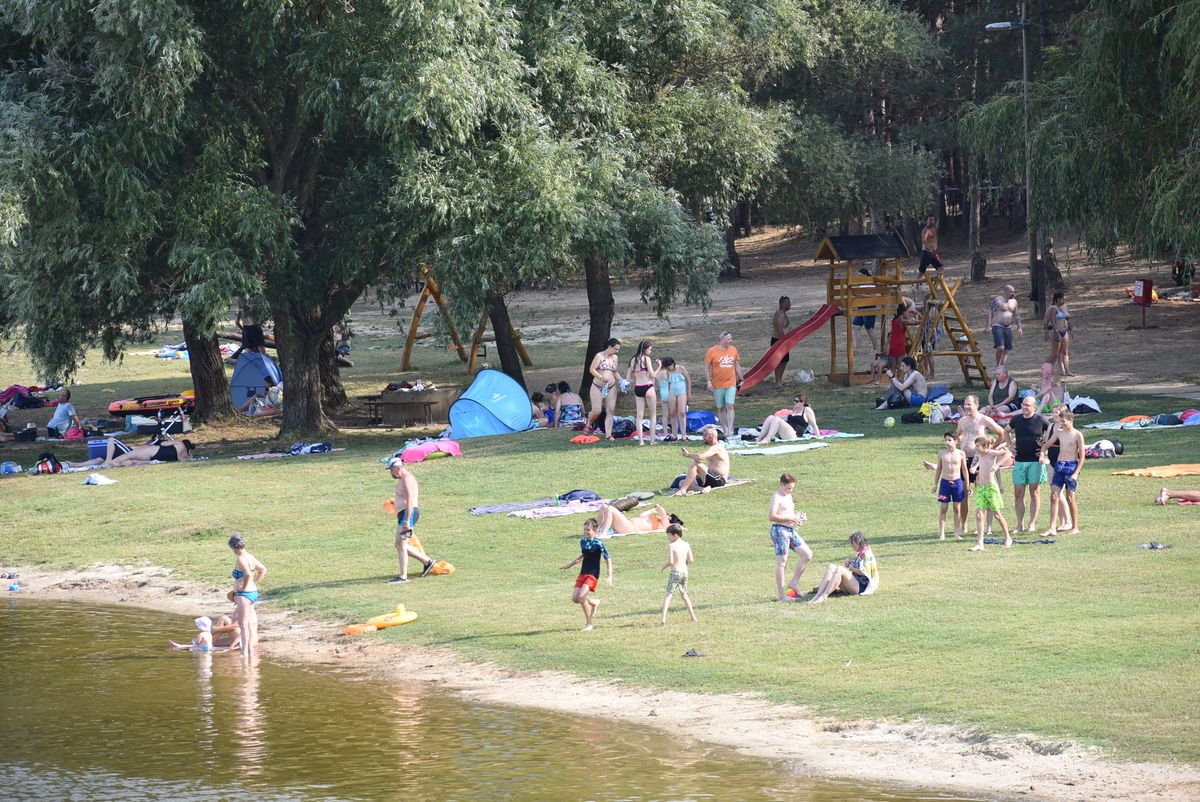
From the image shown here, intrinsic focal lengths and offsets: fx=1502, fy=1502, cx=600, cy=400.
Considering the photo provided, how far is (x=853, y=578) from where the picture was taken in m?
16.1

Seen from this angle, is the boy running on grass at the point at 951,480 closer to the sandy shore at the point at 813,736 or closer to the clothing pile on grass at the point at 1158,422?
the sandy shore at the point at 813,736

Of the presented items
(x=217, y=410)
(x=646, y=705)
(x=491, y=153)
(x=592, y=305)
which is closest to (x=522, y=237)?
(x=491, y=153)

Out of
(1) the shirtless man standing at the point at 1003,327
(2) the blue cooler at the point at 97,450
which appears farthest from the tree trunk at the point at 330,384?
(1) the shirtless man standing at the point at 1003,327

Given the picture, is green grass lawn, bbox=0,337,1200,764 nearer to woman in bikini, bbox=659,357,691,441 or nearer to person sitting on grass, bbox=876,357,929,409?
person sitting on grass, bbox=876,357,929,409

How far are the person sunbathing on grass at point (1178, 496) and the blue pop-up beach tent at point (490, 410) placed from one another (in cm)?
1448

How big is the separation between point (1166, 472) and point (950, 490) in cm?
522

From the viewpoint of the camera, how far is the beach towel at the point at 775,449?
26.0 meters

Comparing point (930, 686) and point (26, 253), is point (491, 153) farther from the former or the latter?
point (930, 686)

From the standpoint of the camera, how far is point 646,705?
1354cm

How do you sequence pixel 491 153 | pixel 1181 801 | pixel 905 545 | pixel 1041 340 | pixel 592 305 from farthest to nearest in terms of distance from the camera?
pixel 1041 340 → pixel 592 305 → pixel 491 153 → pixel 905 545 → pixel 1181 801

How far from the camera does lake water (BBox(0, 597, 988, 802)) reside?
11742 mm

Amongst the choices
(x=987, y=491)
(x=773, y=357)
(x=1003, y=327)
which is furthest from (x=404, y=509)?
(x=1003, y=327)

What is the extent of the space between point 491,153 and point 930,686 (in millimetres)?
18333

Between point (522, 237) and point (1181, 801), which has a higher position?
point (522, 237)
